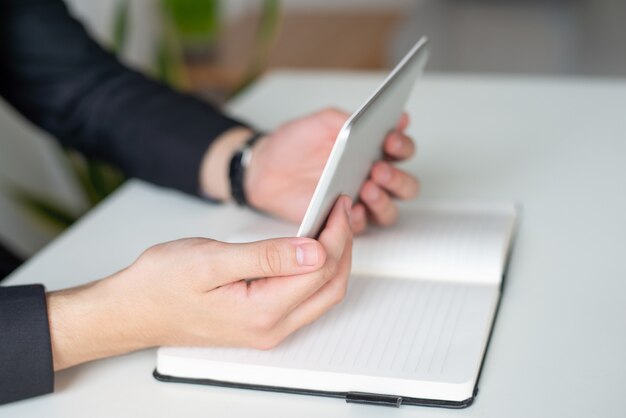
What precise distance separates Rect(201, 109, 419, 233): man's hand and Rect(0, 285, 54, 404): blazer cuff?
35 cm

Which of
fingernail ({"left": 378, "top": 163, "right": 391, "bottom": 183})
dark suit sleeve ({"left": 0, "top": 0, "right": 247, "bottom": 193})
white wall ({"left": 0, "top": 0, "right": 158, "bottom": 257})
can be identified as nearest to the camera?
fingernail ({"left": 378, "top": 163, "right": 391, "bottom": 183})

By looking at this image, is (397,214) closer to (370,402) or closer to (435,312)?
(435,312)

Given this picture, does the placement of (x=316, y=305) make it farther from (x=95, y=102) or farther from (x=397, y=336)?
(x=95, y=102)

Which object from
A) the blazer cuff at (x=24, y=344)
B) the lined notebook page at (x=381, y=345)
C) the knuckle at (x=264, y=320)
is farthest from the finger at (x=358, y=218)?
the blazer cuff at (x=24, y=344)

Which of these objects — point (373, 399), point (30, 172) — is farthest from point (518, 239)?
point (30, 172)

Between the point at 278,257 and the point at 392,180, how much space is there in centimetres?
34

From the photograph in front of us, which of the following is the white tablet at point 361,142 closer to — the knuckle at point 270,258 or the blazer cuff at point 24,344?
the knuckle at point 270,258

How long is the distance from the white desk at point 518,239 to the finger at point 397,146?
0.37ft

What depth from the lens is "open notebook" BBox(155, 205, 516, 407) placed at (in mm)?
807

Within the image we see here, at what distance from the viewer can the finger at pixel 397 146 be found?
1132mm

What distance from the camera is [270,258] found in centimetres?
80

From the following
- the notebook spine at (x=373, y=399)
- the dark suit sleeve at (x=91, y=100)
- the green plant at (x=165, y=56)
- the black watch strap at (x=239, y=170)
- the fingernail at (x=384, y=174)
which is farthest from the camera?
the green plant at (x=165, y=56)

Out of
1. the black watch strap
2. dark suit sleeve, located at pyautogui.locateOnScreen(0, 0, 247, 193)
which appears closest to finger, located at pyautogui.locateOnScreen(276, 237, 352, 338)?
the black watch strap

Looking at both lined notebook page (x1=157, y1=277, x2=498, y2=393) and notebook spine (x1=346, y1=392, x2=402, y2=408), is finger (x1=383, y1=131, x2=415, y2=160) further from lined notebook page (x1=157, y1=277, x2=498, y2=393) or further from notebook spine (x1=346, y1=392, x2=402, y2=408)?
notebook spine (x1=346, y1=392, x2=402, y2=408)
